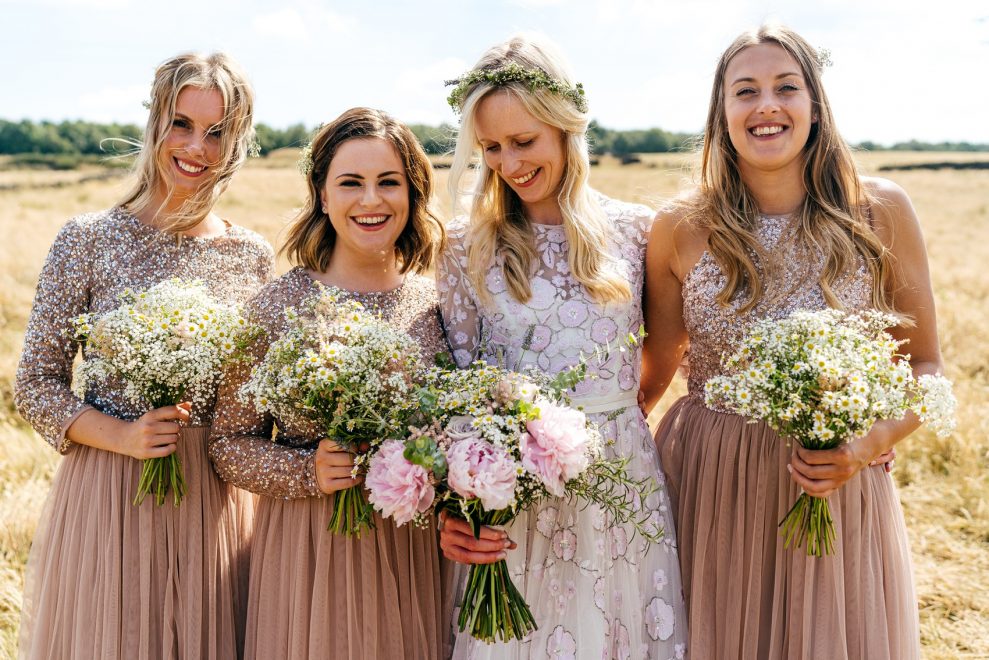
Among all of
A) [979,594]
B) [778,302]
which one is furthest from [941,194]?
[778,302]

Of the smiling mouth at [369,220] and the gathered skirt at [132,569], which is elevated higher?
the smiling mouth at [369,220]

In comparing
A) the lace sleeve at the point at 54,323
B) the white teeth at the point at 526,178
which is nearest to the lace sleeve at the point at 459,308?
the white teeth at the point at 526,178

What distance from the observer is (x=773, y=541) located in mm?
3512

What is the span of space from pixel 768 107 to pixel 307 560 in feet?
8.89

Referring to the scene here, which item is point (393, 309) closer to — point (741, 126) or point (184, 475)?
point (184, 475)

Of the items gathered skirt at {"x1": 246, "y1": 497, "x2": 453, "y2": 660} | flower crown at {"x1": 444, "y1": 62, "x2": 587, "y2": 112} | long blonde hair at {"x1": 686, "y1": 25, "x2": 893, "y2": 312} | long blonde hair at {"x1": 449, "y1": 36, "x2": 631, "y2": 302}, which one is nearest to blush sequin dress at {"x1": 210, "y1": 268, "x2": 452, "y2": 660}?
gathered skirt at {"x1": 246, "y1": 497, "x2": 453, "y2": 660}

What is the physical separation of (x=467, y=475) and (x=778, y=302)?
1.60 m

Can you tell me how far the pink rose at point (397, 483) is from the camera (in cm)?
289

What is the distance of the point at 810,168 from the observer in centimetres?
371

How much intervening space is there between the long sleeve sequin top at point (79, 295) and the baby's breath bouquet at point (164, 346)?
0.62 feet

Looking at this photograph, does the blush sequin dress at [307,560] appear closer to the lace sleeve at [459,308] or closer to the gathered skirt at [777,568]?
the lace sleeve at [459,308]

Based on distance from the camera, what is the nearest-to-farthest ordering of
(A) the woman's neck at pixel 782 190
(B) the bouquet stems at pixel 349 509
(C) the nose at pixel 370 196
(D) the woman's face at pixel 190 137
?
(B) the bouquet stems at pixel 349 509
(C) the nose at pixel 370 196
(A) the woman's neck at pixel 782 190
(D) the woman's face at pixel 190 137

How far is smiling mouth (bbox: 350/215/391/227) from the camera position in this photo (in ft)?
12.0

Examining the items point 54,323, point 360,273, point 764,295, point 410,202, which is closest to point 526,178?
point 410,202
